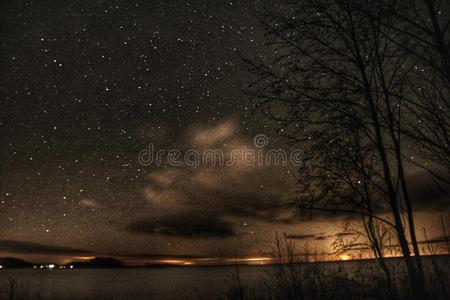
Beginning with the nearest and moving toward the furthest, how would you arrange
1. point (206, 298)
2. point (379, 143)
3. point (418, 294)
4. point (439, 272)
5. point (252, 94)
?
point (252, 94) → point (418, 294) → point (379, 143) → point (439, 272) → point (206, 298)

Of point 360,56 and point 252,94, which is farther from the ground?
point 360,56

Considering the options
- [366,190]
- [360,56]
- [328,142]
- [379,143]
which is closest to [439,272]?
[366,190]

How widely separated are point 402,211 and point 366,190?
79cm

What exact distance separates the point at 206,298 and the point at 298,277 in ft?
15.1

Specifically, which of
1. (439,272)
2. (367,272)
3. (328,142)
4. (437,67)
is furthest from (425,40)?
(367,272)

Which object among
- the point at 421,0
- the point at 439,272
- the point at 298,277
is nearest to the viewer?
the point at 421,0

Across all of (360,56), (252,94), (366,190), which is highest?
(360,56)

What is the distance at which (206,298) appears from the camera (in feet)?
36.6

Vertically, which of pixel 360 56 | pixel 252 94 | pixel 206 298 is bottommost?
pixel 206 298

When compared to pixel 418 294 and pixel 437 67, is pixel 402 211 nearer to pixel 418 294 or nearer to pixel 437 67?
pixel 418 294

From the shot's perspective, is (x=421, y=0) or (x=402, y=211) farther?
(x=402, y=211)

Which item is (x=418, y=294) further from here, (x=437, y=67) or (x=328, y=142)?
(x=437, y=67)

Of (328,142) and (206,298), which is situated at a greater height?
(328,142)

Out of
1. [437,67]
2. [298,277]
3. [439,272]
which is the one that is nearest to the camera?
[437,67]
